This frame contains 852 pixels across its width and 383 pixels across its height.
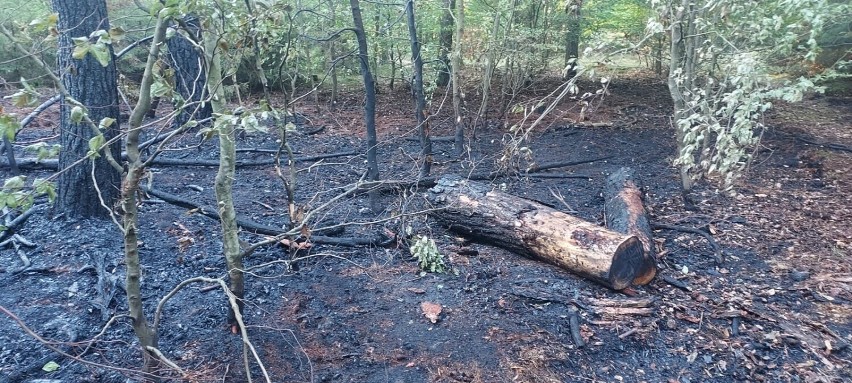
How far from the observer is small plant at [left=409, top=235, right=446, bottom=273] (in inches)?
183

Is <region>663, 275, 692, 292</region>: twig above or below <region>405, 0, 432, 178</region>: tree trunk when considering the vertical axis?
below

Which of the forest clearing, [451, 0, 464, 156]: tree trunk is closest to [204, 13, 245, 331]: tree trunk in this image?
the forest clearing

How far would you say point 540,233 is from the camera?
4.81 meters

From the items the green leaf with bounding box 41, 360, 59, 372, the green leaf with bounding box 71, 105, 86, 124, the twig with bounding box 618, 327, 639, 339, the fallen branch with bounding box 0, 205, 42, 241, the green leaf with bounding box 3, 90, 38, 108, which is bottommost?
the twig with bounding box 618, 327, 639, 339

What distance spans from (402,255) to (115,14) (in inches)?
344

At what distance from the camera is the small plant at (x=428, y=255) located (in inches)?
183

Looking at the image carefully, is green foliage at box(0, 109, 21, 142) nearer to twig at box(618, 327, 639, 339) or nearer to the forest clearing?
the forest clearing

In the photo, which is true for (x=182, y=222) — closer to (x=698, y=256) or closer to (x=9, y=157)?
(x=9, y=157)

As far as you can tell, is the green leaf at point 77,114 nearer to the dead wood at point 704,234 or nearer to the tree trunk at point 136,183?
the tree trunk at point 136,183

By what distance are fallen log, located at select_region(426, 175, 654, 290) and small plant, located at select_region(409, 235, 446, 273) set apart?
1.18 ft

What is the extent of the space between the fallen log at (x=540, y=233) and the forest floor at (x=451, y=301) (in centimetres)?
13

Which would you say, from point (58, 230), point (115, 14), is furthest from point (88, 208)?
point (115, 14)

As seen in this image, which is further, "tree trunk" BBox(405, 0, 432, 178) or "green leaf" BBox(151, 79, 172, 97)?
"tree trunk" BBox(405, 0, 432, 178)

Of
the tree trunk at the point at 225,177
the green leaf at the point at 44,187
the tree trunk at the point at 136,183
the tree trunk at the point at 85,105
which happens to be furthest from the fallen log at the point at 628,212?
the tree trunk at the point at 85,105
